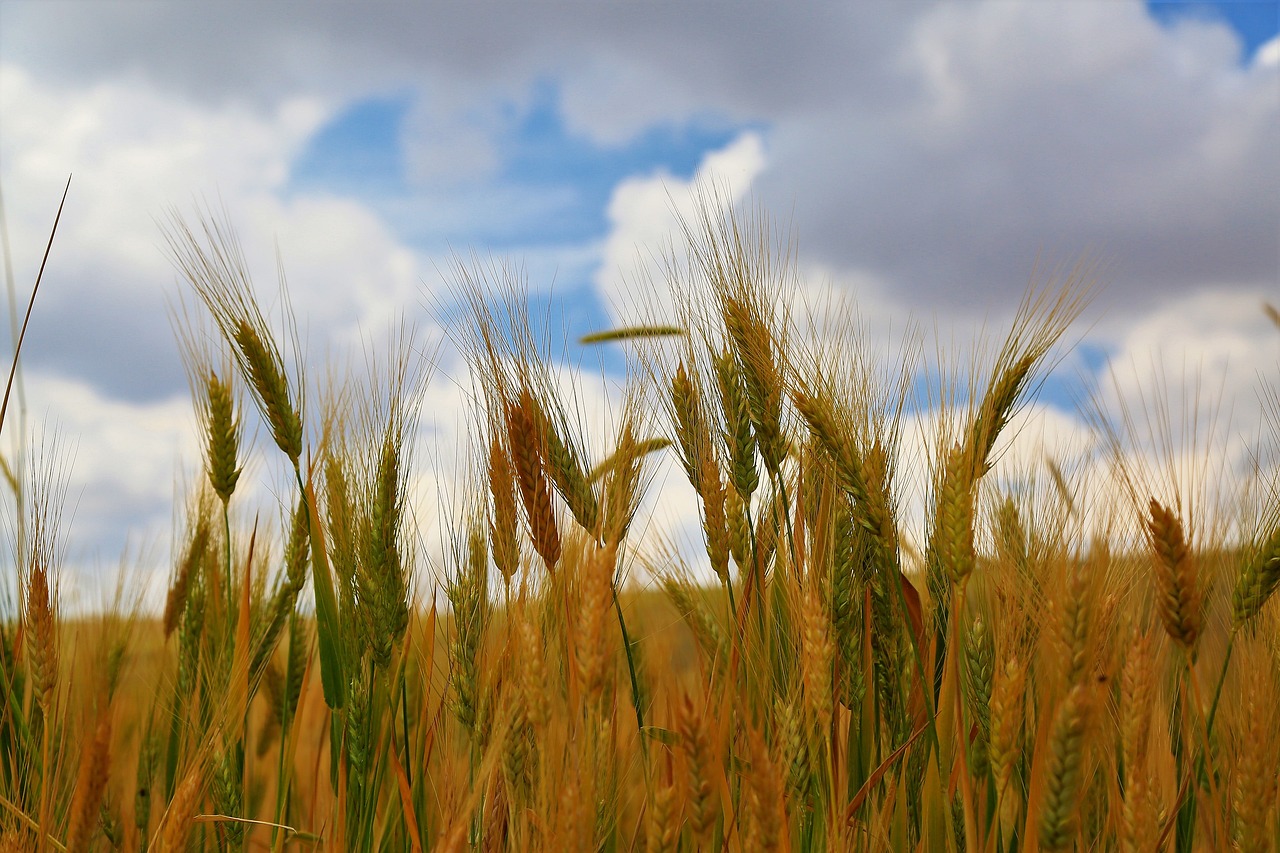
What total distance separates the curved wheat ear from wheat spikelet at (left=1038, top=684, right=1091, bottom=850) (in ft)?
1.45

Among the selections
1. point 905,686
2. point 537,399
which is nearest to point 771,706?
point 905,686

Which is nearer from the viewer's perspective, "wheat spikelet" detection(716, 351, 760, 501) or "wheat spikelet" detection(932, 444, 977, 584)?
"wheat spikelet" detection(932, 444, 977, 584)

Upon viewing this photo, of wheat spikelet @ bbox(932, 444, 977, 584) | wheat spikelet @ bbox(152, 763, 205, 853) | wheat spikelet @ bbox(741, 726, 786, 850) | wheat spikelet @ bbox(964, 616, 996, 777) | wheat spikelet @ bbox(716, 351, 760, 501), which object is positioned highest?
wheat spikelet @ bbox(716, 351, 760, 501)

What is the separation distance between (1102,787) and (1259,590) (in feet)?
1.58

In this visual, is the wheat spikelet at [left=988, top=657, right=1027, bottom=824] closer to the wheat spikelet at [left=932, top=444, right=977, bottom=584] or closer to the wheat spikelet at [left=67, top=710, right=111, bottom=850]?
the wheat spikelet at [left=932, top=444, right=977, bottom=584]

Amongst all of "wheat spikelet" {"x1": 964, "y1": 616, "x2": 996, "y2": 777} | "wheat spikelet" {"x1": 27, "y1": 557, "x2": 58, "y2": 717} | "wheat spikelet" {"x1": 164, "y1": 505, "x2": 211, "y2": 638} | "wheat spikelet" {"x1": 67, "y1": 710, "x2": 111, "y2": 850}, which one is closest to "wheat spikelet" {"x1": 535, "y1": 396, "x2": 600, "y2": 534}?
"wheat spikelet" {"x1": 964, "y1": 616, "x2": 996, "y2": 777}

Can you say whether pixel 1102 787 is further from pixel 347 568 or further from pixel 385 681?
pixel 347 568

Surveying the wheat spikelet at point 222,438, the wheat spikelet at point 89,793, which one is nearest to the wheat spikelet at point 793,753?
the wheat spikelet at point 89,793

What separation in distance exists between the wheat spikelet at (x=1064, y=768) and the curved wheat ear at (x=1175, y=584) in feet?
1.45

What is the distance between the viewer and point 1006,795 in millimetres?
1466

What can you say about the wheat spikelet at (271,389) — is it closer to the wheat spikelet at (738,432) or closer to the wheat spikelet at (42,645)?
the wheat spikelet at (42,645)

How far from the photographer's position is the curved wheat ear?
1.49 m

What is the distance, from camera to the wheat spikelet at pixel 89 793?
1372mm

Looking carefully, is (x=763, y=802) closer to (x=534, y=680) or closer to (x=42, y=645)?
(x=534, y=680)
